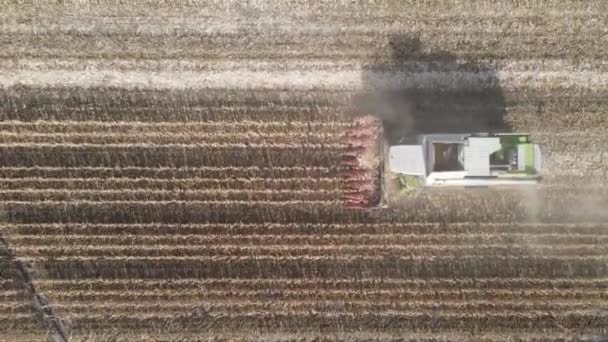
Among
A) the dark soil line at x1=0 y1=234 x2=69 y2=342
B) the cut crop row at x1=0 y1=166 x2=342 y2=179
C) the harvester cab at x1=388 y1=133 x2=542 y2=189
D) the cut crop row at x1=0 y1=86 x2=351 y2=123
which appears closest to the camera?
the harvester cab at x1=388 y1=133 x2=542 y2=189

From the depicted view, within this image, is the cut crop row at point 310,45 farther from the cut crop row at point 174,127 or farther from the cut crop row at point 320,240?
the cut crop row at point 320,240

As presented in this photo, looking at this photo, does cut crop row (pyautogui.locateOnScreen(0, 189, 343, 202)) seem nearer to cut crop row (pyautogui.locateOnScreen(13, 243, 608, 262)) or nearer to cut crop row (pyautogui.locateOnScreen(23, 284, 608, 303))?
cut crop row (pyautogui.locateOnScreen(13, 243, 608, 262))

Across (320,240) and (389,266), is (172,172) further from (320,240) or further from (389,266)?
(389,266)

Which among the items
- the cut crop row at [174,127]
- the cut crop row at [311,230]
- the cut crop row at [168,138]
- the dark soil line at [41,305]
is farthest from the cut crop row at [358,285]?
the cut crop row at [174,127]

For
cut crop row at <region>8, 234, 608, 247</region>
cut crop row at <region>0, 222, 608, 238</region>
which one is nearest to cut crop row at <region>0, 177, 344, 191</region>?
cut crop row at <region>0, 222, 608, 238</region>

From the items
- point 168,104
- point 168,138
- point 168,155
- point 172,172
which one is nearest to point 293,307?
point 172,172

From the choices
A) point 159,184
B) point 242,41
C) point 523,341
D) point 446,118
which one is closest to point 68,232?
point 159,184
